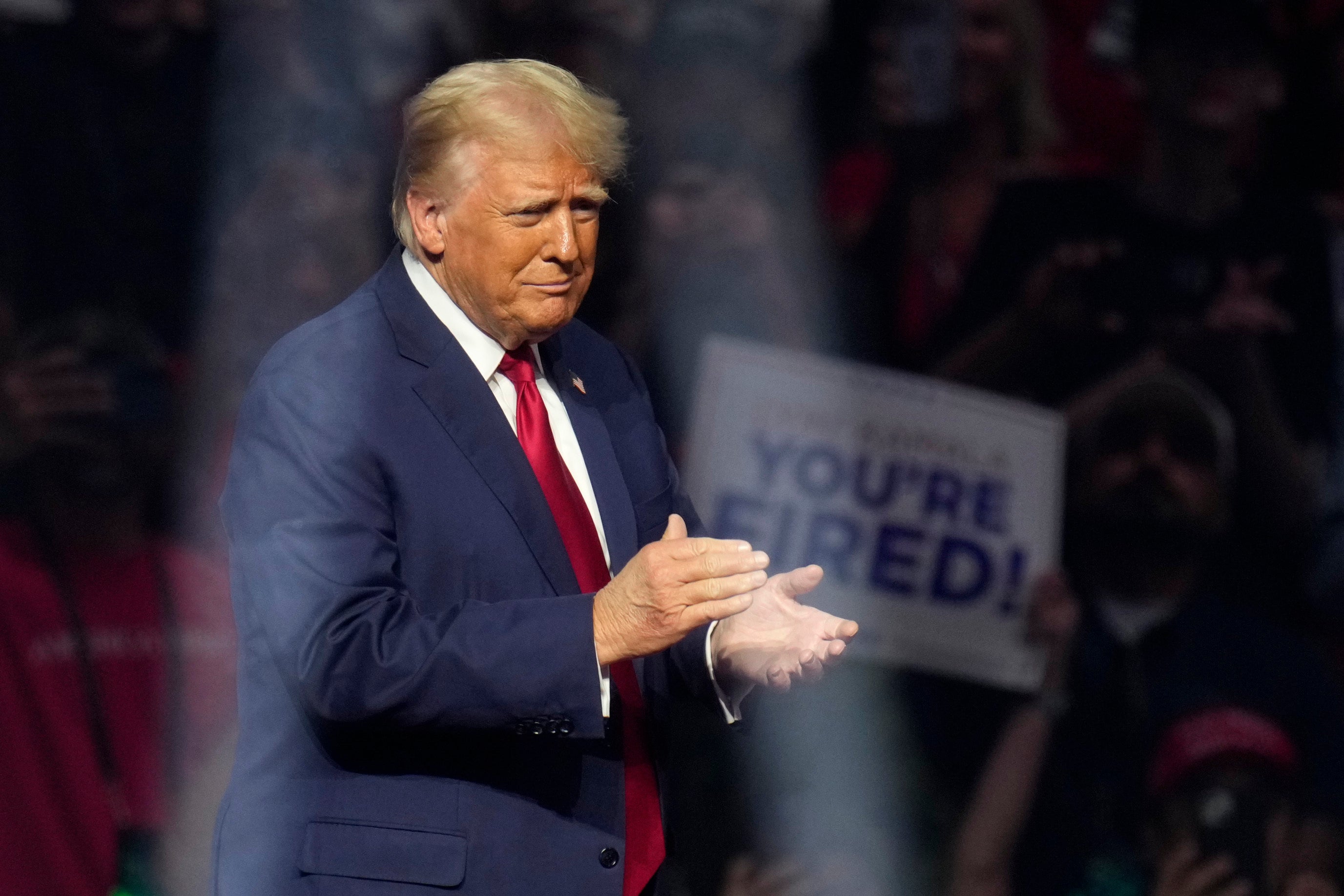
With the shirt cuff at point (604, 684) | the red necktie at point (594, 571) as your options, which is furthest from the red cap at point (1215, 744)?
the shirt cuff at point (604, 684)

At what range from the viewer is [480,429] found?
146 cm

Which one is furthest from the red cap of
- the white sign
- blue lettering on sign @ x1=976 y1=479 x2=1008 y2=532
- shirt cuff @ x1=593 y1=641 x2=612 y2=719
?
shirt cuff @ x1=593 y1=641 x2=612 y2=719

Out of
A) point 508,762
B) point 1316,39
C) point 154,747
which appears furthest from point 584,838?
point 1316,39

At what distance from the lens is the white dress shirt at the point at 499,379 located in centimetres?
153

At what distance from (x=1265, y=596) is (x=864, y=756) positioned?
36.7 inches

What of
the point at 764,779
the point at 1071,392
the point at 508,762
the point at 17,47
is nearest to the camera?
the point at 508,762

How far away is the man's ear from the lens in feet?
4.91

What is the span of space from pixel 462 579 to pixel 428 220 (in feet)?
1.14

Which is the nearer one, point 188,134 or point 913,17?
point 188,134

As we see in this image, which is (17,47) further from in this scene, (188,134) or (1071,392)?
(1071,392)

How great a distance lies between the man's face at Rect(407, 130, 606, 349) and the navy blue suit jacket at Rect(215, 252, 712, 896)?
0.07 metres

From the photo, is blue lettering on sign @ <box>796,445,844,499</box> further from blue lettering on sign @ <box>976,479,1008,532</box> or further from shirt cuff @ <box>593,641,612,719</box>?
shirt cuff @ <box>593,641,612,719</box>

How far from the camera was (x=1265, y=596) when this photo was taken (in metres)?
3.30

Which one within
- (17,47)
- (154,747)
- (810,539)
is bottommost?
(154,747)
